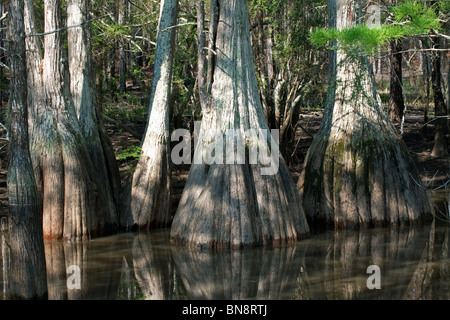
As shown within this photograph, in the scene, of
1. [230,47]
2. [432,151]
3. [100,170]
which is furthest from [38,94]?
[432,151]

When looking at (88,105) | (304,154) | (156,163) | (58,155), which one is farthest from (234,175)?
(304,154)

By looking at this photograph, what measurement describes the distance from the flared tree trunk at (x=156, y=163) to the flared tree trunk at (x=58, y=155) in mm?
895

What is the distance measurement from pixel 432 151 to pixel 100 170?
433 inches

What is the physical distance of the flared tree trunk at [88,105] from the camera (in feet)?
39.2

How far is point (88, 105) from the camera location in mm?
12219

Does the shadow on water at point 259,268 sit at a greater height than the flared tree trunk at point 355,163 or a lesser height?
lesser

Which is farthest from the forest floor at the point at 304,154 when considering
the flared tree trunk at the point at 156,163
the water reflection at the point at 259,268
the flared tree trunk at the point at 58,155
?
the water reflection at the point at 259,268

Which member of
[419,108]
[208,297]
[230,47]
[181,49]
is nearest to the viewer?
[208,297]

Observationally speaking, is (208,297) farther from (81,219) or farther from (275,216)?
(81,219)

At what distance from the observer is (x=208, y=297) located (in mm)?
7980

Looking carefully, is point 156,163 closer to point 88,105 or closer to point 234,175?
point 88,105

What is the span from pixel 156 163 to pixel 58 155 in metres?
1.99

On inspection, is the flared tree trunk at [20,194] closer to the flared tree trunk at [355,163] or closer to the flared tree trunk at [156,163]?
the flared tree trunk at [156,163]

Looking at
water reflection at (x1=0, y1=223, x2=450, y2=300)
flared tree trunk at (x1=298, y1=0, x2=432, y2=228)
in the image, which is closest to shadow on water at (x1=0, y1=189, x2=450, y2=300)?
water reflection at (x1=0, y1=223, x2=450, y2=300)
